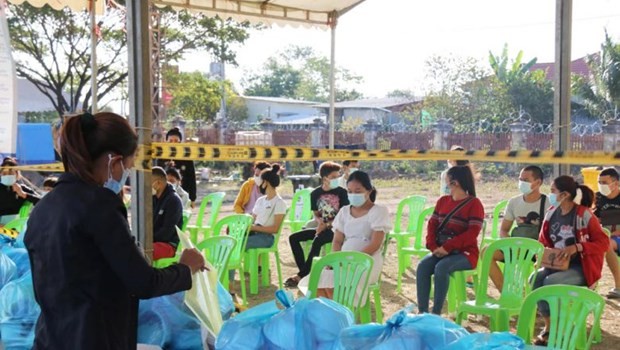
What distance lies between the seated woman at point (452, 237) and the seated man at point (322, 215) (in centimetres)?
147

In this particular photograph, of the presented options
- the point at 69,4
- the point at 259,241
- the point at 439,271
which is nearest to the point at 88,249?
the point at 439,271

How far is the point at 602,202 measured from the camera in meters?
6.55

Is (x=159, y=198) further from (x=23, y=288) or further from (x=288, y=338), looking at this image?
(x=288, y=338)

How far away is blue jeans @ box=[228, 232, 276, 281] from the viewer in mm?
6875

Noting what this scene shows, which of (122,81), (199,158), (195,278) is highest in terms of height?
(122,81)

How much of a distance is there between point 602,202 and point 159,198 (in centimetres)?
398

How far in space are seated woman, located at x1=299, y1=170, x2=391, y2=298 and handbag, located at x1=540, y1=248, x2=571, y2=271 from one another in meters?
1.14

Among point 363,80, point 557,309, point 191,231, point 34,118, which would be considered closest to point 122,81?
point 34,118

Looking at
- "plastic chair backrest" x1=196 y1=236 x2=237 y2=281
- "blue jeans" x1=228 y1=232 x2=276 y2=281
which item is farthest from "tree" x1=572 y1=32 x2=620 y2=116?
"plastic chair backrest" x1=196 y1=236 x2=237 y2=281

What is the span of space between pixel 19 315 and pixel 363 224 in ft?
8.80

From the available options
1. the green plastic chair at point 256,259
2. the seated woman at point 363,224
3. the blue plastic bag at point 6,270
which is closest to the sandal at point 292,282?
the green plastic chair at point 256,259

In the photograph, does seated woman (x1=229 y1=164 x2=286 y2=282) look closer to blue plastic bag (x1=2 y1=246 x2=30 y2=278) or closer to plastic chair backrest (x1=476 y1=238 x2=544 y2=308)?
plastic chair backrest (x1=476 y1=238 x2=544 y2=308)

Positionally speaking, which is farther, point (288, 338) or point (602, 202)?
point (602, 202)

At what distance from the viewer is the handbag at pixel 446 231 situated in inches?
212
